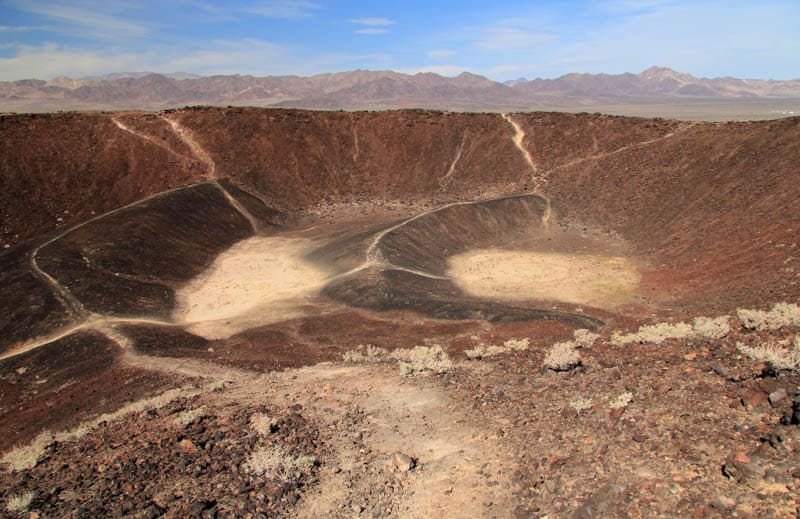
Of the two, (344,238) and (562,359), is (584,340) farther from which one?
(344,238)

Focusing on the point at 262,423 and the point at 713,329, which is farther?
the point at 713,329

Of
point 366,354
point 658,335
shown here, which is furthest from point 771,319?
point 366,354

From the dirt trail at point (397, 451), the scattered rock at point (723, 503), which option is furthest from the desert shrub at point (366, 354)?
the scattered rock at point (723, 503)

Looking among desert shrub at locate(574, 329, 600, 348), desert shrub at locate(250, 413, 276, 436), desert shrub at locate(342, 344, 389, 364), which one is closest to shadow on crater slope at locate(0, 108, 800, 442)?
desert shrub at locate(342, 344, 389, 364)

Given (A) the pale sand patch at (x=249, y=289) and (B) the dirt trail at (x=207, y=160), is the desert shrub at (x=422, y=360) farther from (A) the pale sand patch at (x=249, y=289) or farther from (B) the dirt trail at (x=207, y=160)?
(B) the dirt trail at (x=207, y=160)

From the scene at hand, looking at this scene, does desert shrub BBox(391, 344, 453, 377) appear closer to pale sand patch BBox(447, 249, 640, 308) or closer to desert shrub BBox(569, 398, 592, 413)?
desert shrub BBox(569, 398, 592, 413)

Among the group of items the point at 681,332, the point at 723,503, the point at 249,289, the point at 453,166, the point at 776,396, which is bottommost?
the point at 249,289
